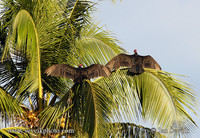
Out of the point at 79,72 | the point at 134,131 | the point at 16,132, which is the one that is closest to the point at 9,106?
the point at 16,132

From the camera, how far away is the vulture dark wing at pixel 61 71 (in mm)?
6617

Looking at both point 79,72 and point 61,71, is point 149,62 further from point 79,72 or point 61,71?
point 61,71

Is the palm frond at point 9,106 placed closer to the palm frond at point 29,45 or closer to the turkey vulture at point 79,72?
the palm frond at point 29,45

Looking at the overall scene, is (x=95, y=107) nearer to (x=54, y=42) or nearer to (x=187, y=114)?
(x=187, y=114)

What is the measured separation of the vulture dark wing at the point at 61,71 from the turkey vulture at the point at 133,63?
656mm

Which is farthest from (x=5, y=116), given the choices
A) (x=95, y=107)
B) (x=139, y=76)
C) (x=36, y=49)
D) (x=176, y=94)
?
(x=176, y=94)

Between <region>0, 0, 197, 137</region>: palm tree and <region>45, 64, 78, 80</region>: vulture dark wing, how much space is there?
22cm

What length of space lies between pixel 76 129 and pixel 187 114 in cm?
179

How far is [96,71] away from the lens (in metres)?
6.51

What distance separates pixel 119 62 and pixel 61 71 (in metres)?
1.04

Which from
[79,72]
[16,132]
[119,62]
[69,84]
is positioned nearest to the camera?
[16,132]

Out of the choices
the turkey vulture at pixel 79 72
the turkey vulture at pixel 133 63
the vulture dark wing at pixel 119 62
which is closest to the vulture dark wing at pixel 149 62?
the turkey vulture at pixel 133 63

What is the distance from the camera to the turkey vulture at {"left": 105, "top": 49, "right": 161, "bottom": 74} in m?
6.90

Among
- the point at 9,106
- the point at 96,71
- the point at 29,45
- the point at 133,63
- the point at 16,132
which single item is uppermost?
the point at 29,45
